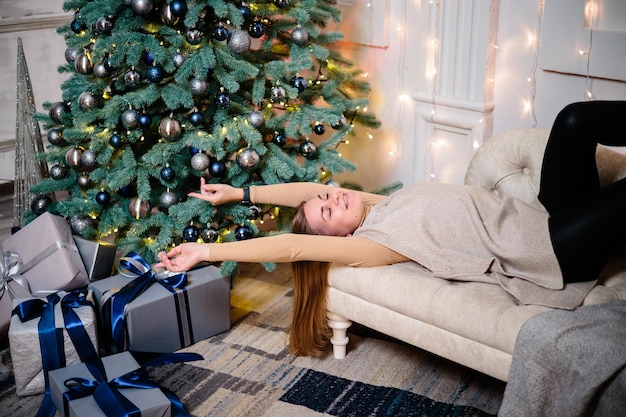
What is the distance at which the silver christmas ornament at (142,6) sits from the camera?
85.4 inches

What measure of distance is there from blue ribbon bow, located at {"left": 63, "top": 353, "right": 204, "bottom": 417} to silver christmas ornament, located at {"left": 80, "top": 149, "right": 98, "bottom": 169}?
29.5 inches

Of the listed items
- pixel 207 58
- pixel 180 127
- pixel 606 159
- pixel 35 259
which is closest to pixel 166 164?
pixel 180 127

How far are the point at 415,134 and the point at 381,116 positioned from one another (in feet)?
0.78

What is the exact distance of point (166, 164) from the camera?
7.86 feet

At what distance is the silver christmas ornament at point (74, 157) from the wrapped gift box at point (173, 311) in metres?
0.45

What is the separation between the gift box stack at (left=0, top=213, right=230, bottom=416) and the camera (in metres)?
1.95

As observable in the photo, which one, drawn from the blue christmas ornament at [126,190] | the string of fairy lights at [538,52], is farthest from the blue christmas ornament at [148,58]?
the string of fairy lights at [538,52]

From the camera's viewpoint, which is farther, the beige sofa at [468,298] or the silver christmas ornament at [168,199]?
the silver christmas ornament at [168,199]

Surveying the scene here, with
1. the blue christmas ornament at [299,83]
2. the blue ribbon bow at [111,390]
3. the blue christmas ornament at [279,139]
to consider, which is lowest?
the blue ribbon bow at [111,390]

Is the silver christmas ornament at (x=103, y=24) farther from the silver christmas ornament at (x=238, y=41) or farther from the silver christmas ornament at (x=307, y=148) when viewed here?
the silver christmas ornament at (x=307, y=148)

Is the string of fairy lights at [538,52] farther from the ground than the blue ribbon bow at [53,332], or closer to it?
farther from the ground

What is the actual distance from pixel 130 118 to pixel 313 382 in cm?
112

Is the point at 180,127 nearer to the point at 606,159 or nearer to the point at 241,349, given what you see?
the point at 241,349

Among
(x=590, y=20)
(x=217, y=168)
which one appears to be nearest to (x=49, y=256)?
(x=217, y=168)
